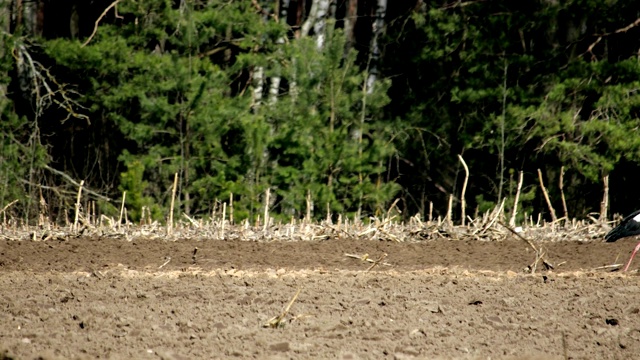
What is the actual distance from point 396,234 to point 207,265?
2.91 m

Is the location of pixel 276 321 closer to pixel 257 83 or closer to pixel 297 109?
pixel 297 109

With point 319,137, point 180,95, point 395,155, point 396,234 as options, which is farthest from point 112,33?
point 396,234

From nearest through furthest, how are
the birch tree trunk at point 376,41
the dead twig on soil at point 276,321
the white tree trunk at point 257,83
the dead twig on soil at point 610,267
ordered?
the dead twig on soil at point 276,321
the dead twig on soil at point 610,267
the white tree trunk at point 257,83
the birch tree trunk at point 376,41

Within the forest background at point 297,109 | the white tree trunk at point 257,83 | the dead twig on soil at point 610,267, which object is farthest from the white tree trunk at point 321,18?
the dead twig on soil at point 610,267

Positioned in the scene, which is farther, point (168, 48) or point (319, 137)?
point (168, 48)

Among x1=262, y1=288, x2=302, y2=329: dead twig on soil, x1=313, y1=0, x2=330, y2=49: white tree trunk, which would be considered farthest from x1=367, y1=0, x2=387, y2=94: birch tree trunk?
x1=262, y1=288, x2=302, y2=329: dead twig on soil

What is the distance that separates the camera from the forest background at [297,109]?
19.8 meters

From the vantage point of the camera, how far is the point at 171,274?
912 centimetres

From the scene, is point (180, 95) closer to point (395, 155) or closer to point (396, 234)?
point (395, 155)

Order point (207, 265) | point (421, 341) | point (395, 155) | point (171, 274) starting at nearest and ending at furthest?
point (421, 341) → point (171, 274) → point (207, 265) → point (395, 155)

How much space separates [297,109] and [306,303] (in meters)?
12.9

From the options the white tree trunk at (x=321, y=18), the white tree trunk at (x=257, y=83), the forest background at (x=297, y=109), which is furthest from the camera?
the white tree trunk at (x=321, y=18)

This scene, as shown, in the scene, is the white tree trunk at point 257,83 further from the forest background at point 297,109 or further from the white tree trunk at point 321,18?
the white tree trunk at point 321,18

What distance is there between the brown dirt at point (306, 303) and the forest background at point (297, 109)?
8418 mm
